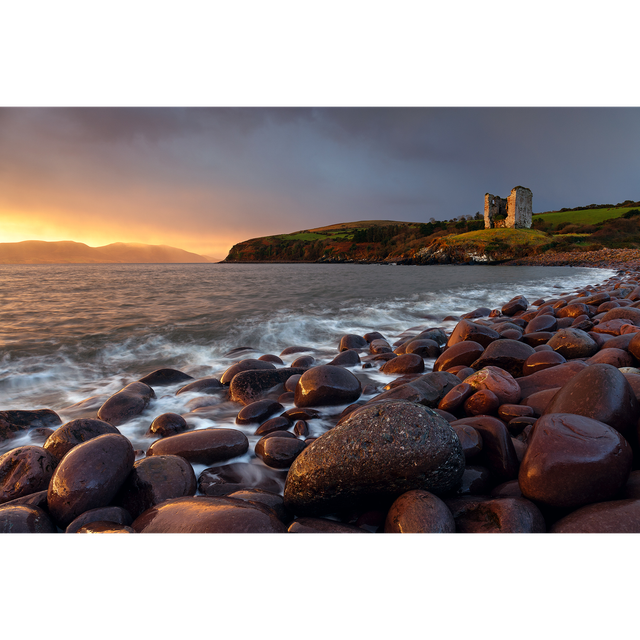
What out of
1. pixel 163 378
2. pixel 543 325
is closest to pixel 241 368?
pixel 163 378

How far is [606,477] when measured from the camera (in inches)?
58.2

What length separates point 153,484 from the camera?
2.07m

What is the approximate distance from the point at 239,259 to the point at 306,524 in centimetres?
10392

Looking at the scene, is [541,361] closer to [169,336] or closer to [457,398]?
[457,398]

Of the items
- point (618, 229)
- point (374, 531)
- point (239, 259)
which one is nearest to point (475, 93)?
point (374, 531)

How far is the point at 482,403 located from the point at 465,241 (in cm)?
5154

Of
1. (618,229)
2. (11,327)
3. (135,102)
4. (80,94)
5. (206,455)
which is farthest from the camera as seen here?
(618,229)

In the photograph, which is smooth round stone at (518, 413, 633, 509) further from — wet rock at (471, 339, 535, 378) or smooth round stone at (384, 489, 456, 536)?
wet rock at (471, 339, 535, 378)

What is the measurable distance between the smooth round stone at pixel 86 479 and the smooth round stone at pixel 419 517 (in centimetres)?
166

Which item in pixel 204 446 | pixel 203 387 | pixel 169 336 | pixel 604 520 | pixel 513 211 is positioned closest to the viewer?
pixel 604 520

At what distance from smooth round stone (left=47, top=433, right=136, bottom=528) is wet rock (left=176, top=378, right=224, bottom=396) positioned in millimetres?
2408

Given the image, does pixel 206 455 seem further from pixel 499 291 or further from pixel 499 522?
pixel 499 291

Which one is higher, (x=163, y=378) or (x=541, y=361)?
(x=541, y=361)

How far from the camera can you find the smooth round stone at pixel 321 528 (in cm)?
164
